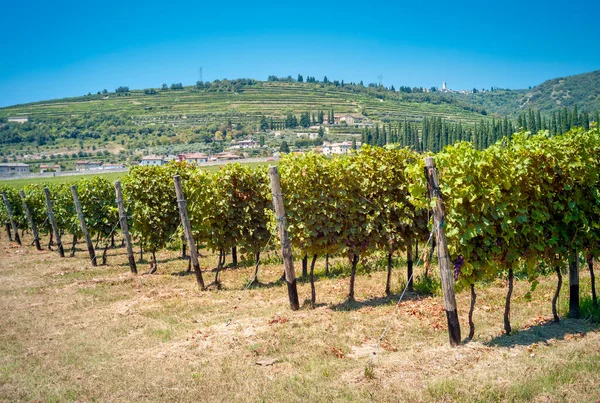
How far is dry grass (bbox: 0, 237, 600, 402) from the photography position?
22.2 feet

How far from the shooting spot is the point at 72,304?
14.1 meters

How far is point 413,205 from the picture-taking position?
471 inches

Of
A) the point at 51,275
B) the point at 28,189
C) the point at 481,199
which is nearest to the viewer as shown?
the point at 481,199

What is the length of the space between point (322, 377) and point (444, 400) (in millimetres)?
2022

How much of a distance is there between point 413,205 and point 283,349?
5.33 meters

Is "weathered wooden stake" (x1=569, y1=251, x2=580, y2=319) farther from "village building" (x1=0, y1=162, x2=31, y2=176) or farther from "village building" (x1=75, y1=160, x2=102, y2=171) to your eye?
"village building" (x1=0, y1=162, x2=31, y2=176)

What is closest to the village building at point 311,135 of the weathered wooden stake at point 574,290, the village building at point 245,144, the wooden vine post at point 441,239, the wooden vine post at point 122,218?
the village building at point 245,144

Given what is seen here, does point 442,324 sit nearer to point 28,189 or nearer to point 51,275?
point 51,275

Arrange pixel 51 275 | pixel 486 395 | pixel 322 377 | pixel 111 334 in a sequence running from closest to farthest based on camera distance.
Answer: pixel 486 395, pixel 322 377, pixel 111 334, pixel 51 275

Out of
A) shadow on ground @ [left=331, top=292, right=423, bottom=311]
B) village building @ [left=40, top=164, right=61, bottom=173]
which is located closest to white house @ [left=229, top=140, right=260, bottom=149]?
village building @ [left=40, top=164, right=61, bottom=173]

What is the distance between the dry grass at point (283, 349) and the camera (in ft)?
22.2

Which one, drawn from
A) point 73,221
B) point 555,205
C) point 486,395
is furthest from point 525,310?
point 73,221

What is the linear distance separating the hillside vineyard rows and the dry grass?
47.7 inches

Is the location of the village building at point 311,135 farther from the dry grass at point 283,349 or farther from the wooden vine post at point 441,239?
the wooden vine post at point 441,239
